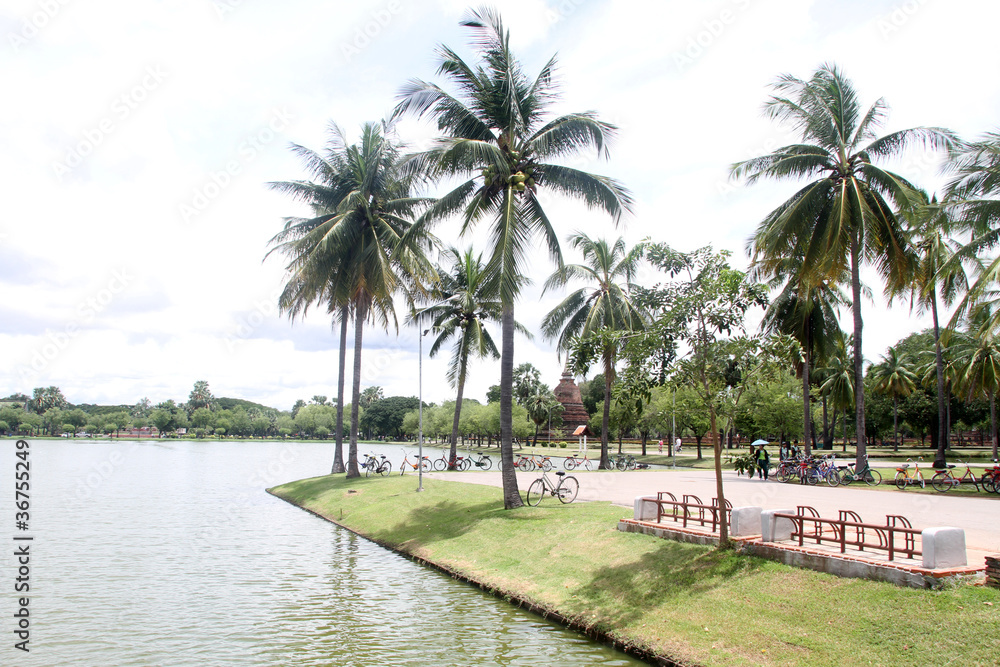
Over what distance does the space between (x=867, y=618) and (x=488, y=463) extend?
113 feet

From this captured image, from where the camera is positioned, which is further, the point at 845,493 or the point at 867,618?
the point at 845,493

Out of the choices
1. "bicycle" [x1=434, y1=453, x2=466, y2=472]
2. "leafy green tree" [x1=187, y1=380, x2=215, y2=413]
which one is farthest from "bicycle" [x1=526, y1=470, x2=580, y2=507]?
"leafy green tree" [x1=187, y1=380, x2=215, y2=413]

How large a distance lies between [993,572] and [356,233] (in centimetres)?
2666

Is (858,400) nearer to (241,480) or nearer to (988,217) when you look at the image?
(988,217)

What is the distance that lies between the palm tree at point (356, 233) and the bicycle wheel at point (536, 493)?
10.9 metres

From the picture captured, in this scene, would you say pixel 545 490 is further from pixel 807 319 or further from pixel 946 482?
pixel 807 319

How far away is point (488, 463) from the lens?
138ft

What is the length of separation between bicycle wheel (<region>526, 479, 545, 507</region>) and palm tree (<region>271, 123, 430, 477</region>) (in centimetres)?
1090

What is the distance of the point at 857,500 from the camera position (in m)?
19.0

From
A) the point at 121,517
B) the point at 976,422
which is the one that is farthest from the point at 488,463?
the point at 976,422

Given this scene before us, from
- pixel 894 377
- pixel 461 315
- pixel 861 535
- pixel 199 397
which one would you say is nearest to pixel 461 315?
pixel 461 315

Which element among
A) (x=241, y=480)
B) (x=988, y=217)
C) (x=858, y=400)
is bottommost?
(x=241, y=480)

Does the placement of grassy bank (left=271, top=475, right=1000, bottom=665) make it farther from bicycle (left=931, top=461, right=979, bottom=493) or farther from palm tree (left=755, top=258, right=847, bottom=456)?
palm tree (left=755, top=258, right=847, bottom=456)

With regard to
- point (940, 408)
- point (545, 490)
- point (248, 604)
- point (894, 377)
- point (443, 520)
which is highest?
point (894, 377)
